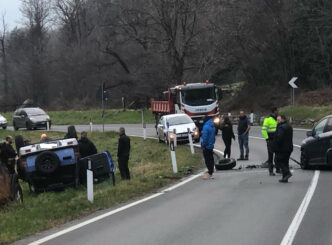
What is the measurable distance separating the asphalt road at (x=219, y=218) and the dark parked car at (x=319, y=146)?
1.28 m

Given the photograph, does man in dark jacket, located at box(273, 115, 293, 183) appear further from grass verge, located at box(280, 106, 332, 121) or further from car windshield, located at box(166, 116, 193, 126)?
grass verge, located at box(280, 106, 332, 121)

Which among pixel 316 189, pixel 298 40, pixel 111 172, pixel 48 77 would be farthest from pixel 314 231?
pixel 48 77

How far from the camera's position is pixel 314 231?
26.6ft

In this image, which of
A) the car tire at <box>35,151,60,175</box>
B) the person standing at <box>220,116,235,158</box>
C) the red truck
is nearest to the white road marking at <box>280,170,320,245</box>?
the person standing at <box>220,116,235,158</box>

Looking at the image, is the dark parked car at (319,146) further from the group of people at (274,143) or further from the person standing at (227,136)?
the person standing at (227,136)

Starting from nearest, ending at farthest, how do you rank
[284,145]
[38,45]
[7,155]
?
[284,145] < [7,155] < [38,45]

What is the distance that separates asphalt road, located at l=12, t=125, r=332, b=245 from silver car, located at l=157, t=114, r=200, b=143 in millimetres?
12159

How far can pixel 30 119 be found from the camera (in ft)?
133

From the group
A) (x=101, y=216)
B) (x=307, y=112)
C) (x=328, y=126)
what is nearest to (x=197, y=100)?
(x=307, y=112)

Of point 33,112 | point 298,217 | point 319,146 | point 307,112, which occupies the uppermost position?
point 33,112

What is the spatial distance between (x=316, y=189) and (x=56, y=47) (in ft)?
244

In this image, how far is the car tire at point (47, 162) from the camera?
1387cm

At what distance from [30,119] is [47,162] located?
27.5 meters

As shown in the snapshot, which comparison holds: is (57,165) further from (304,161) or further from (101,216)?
(304,161)
